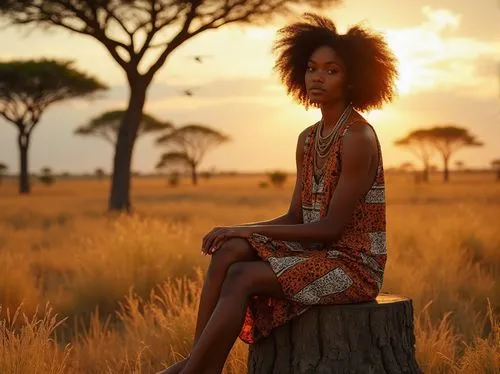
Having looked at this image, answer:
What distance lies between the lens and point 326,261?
350 cm

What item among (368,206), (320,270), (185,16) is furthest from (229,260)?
(185,16)

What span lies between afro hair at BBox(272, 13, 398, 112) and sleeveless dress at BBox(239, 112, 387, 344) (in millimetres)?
243

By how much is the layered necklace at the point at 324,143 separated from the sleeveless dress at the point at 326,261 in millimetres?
34

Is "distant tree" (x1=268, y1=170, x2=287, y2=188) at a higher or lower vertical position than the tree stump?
higher

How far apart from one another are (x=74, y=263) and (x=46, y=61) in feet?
74.1

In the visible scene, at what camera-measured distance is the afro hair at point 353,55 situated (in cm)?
379

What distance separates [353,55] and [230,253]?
1.20 metres

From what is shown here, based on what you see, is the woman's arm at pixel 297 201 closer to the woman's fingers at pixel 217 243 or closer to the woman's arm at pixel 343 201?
the woman's arm at pixel 343 201

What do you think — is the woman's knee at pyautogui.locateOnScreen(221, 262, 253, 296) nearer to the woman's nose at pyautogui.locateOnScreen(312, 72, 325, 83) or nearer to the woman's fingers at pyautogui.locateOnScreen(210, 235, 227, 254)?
the woman's fingers at pyautogui.locateOnScreen(210, 235, 227, 254)

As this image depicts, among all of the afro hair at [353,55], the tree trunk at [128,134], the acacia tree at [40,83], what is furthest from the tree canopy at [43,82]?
the afro hair at [353,55]

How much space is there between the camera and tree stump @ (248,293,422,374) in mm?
3555

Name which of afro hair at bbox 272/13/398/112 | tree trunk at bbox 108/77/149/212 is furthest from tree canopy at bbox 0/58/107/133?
afro hair at bbox 272/13/398/112

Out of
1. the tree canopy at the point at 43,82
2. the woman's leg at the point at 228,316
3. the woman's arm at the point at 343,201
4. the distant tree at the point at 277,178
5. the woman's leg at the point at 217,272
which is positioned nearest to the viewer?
the woman's leg at the point at 228,316

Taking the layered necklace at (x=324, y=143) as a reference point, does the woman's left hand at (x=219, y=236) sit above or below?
below
